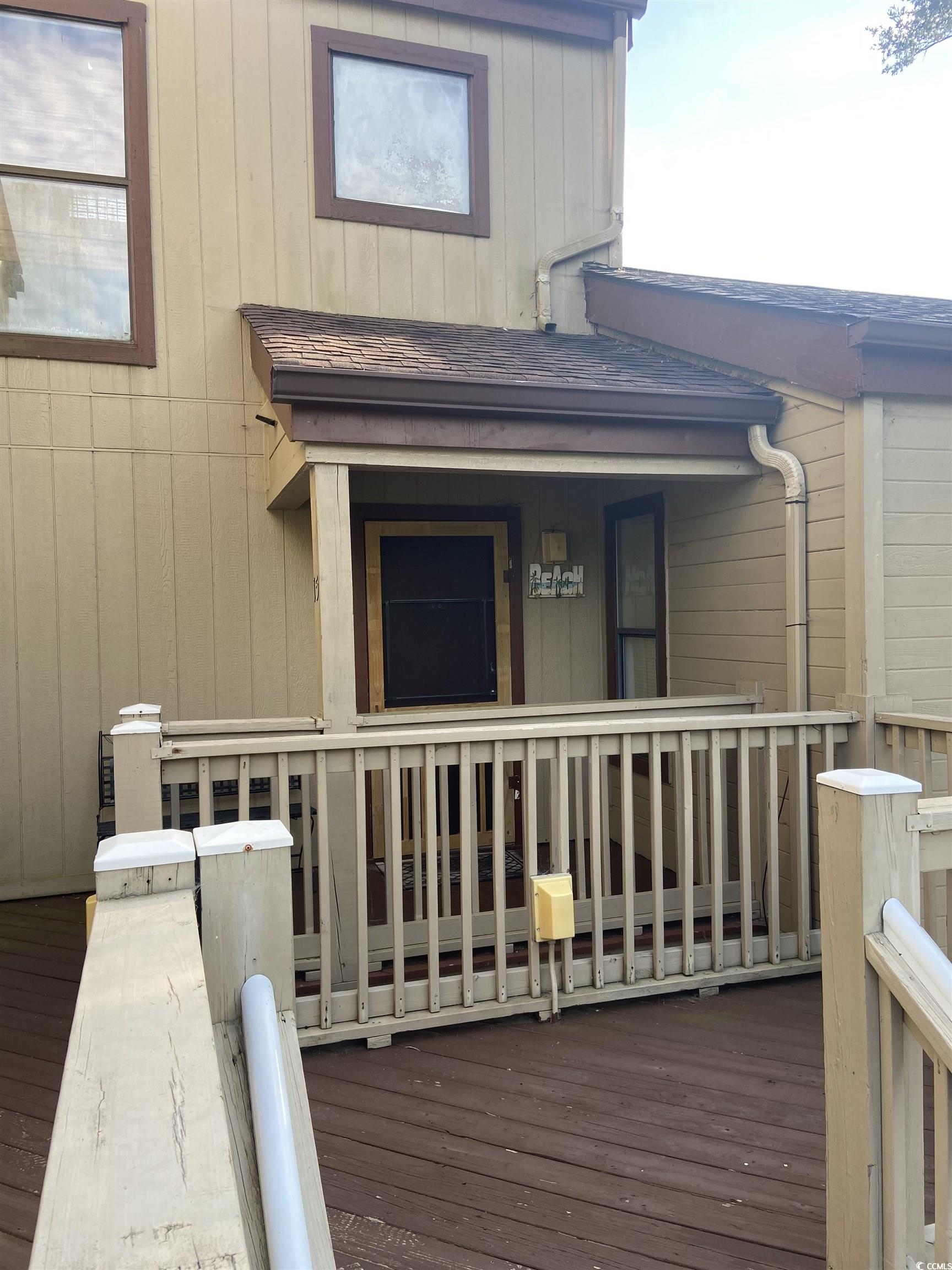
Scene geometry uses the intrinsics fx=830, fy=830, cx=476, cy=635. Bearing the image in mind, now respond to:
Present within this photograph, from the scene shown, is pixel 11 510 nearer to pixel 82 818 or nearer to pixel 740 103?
pixel 82 818

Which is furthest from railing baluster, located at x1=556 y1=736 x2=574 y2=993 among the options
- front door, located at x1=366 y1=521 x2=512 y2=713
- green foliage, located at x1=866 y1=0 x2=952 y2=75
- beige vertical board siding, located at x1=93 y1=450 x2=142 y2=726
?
green foliage, located at x1=866 y1=0 x2=952 y2=75

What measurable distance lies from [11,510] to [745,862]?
4.07 metres

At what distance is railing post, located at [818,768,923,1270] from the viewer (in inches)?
56.5

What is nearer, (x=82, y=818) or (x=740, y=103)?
(x=82, y=818)

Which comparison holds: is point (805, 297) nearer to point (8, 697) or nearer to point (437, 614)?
point (437, 614)

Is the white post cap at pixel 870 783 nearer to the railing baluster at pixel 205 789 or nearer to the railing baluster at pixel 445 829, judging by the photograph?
the railing baluster at pixel 445 829

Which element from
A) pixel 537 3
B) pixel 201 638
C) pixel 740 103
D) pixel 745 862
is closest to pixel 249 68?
pixel 537 3

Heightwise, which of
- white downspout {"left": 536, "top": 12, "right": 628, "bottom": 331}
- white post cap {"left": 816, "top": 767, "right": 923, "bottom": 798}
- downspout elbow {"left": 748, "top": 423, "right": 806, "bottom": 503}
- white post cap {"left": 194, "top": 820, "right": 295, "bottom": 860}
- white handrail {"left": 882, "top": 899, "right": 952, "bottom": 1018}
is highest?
white downspout {"left": 536, "top": 12, "right": 628, "bottom": 331}

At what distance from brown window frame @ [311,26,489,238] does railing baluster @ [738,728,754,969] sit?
377 cm

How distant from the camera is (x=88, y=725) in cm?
463

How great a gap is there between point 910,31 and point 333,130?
25.1 ft

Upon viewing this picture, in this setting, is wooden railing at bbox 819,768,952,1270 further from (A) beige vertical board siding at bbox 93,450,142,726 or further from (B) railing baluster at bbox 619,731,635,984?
(A) beige vertical board siding at bbox 93,450,142,726

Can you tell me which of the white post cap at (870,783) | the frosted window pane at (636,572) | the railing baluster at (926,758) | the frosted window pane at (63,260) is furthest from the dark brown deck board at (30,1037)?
the frosted window pane at (636,572)

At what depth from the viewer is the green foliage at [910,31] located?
8758 millimetres
